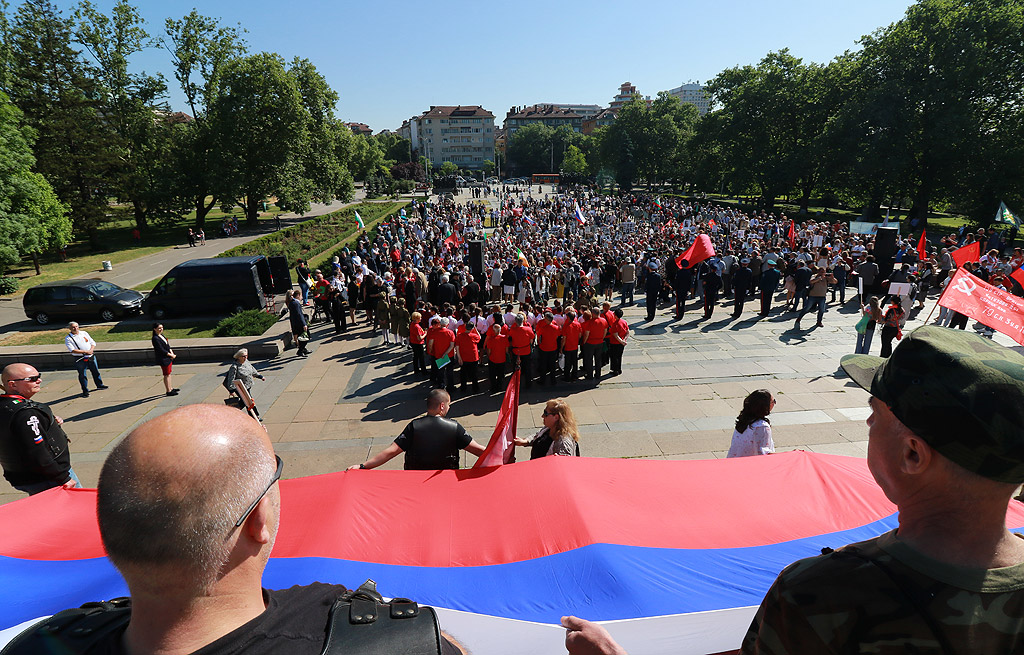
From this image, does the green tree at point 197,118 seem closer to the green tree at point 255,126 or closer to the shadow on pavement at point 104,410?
the green tree at point 255,126

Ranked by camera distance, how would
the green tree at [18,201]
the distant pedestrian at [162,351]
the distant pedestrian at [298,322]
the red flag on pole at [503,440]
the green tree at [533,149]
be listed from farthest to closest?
1. the green tree at [533,149]
2. the green tree at [18,201]
3. the distant pedestrian at [298,322]
4. the distant pedestrian at [162,351]
5. the red flag on pole at [503,440]

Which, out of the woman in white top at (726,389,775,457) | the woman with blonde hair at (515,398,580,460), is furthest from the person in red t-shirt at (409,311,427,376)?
the woman in white top at (726,389,775,457)

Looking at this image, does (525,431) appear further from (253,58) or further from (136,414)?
(253,58)

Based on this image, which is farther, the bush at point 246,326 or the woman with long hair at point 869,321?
the bush at point 246,326

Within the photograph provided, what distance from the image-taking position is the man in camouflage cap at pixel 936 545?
4.35 feet

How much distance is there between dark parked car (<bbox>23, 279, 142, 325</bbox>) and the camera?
1900 centimetres

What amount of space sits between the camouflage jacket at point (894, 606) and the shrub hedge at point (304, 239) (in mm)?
25685

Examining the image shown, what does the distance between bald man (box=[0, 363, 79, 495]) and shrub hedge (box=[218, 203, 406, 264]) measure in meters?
19.4

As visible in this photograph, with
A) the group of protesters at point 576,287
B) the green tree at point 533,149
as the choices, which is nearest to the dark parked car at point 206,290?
the group of protesters at point 576,287

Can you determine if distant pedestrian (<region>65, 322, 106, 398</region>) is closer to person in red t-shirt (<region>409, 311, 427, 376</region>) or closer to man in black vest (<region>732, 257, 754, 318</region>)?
person in red t-shirt (<region>409, 311, 427, 376</region>)

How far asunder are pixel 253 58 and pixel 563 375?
4385cm

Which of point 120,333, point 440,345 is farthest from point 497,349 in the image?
point 120,333

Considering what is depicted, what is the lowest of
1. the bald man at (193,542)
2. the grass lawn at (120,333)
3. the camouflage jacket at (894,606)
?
the grass lawn at (120,333)

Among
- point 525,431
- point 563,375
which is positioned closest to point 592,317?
point 563,375
